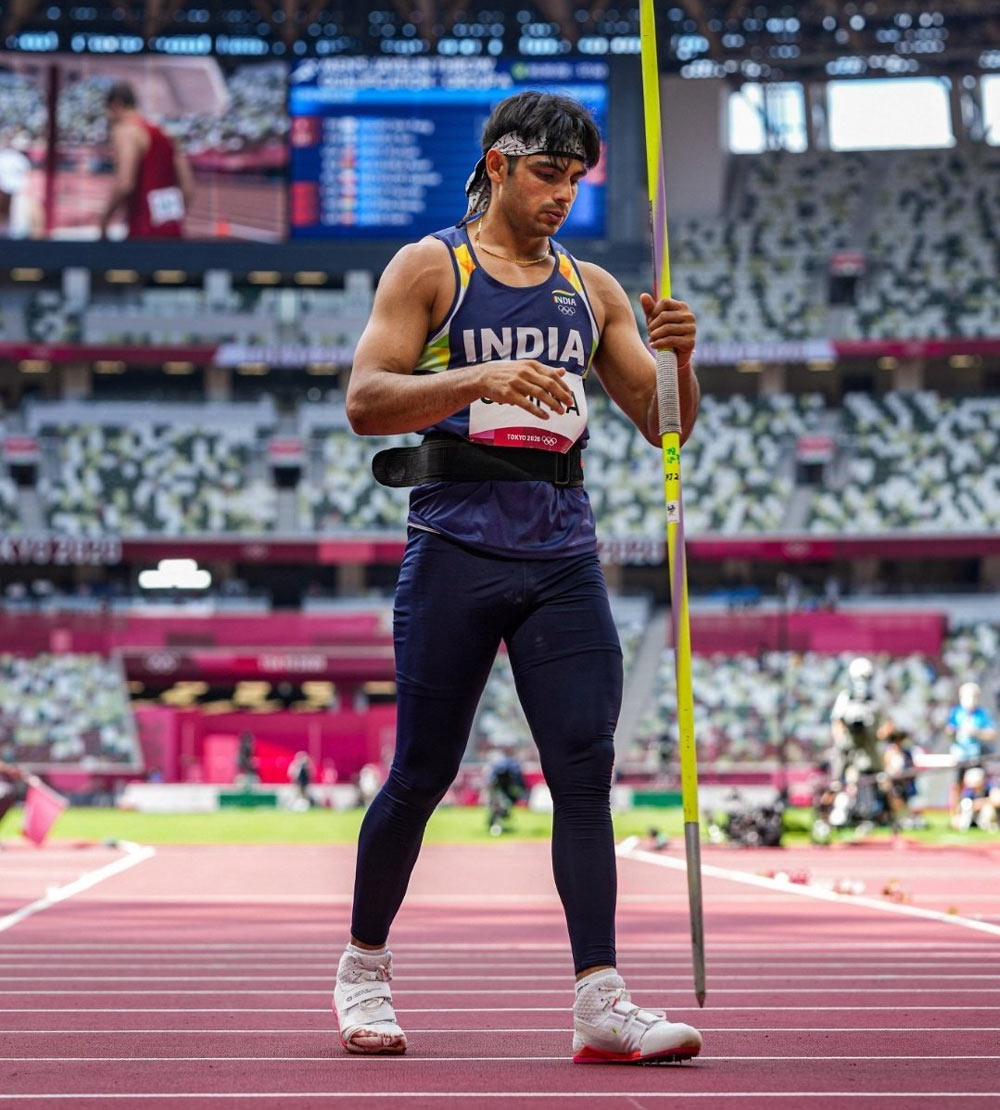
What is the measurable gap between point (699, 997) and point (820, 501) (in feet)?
147

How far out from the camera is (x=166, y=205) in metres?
48.6

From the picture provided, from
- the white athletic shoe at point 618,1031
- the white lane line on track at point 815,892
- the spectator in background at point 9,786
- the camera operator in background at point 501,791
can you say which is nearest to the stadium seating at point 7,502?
the spectator in background at point 9,786

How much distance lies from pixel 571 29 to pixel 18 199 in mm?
14955

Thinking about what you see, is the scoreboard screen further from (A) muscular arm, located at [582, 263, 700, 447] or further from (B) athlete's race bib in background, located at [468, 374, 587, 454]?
(B) athlete's race bib in background, located at [468, 374, 587, 454]

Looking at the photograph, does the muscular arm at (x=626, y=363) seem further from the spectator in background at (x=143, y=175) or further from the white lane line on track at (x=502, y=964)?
the spectator in background at (x=143, y=175)

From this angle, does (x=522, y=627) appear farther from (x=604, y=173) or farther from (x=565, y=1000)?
(x=604, y=173)

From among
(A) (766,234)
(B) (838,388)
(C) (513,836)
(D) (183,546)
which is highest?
(A) (766,234)

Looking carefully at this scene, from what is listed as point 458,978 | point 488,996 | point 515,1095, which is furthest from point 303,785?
point 515,1095

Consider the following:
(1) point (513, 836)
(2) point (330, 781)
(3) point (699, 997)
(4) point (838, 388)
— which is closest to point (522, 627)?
(3) point (699, 997)

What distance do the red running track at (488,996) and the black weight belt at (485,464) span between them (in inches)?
59.0

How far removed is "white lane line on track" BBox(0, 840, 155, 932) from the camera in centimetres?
1127

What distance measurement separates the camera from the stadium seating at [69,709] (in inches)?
1542

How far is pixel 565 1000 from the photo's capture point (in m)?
6.40

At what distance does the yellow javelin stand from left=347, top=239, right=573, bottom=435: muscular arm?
0.36 meters
